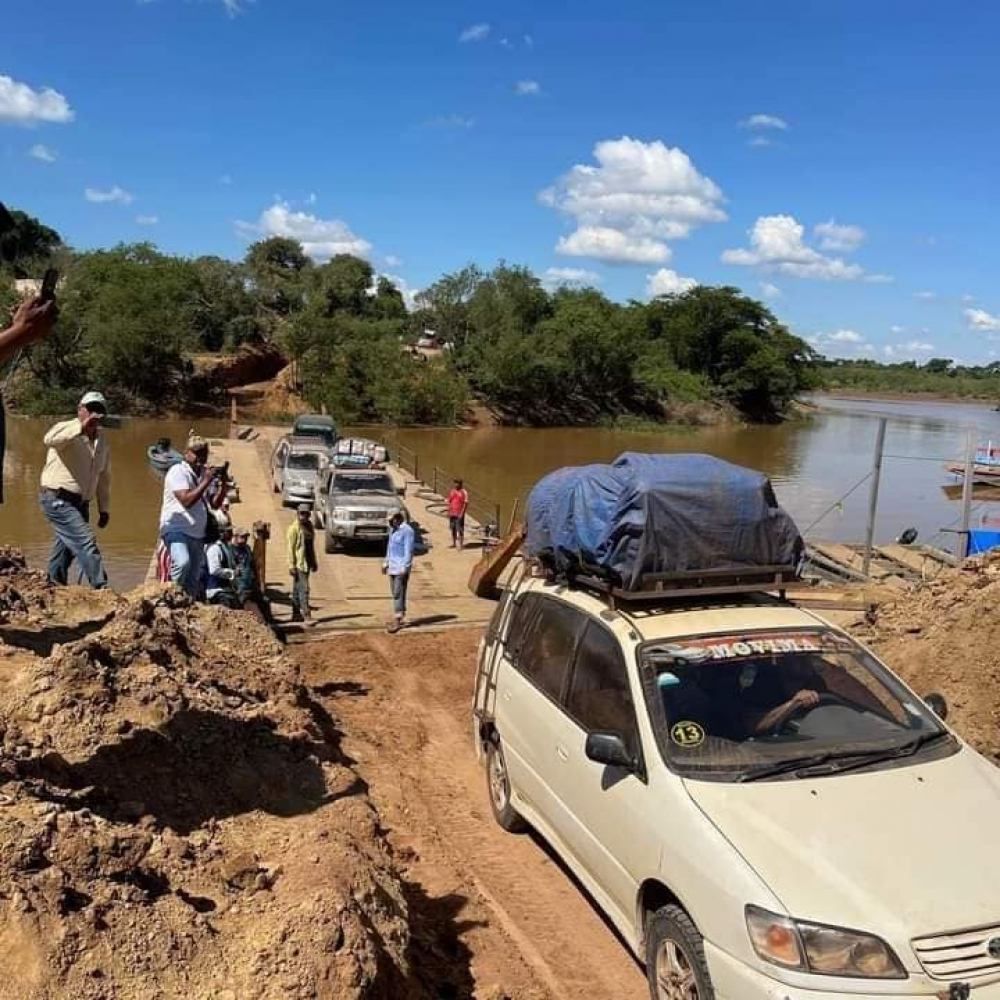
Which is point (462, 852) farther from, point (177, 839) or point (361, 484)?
point (361, 484)

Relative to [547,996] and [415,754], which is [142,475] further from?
[547,996]

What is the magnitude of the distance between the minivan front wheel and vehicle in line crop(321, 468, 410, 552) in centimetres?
1470

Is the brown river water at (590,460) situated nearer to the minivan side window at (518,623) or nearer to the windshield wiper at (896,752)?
the minivan side window at (518,623)

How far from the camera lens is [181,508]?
7.50 metres

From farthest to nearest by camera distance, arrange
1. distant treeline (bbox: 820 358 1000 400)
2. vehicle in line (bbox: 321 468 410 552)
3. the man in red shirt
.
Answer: distant treeline (bbox: 820 358 1000 400) → the man in red shirt → vehicle in line (bbox: 321 468 410 552)

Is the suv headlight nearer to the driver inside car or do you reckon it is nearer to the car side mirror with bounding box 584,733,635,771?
the car side mirror with bounding box 584,733,635,771

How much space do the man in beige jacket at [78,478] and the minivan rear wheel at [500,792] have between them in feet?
11.3

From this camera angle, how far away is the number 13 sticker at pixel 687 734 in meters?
4.23

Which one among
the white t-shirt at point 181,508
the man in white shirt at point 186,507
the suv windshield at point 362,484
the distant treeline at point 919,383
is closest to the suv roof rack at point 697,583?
the man in white shirt at point 186,507

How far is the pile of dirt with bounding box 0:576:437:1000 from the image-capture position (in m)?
2.98

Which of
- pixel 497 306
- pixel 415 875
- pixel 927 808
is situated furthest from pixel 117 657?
pixel 497 306

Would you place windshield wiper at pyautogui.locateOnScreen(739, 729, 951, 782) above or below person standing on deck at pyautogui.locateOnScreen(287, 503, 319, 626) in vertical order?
above

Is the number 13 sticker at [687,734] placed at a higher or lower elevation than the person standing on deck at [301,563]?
higher

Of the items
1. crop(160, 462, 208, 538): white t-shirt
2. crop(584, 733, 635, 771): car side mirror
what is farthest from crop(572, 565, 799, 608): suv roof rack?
crop(160, 462, 208, 538): white t-shirt
